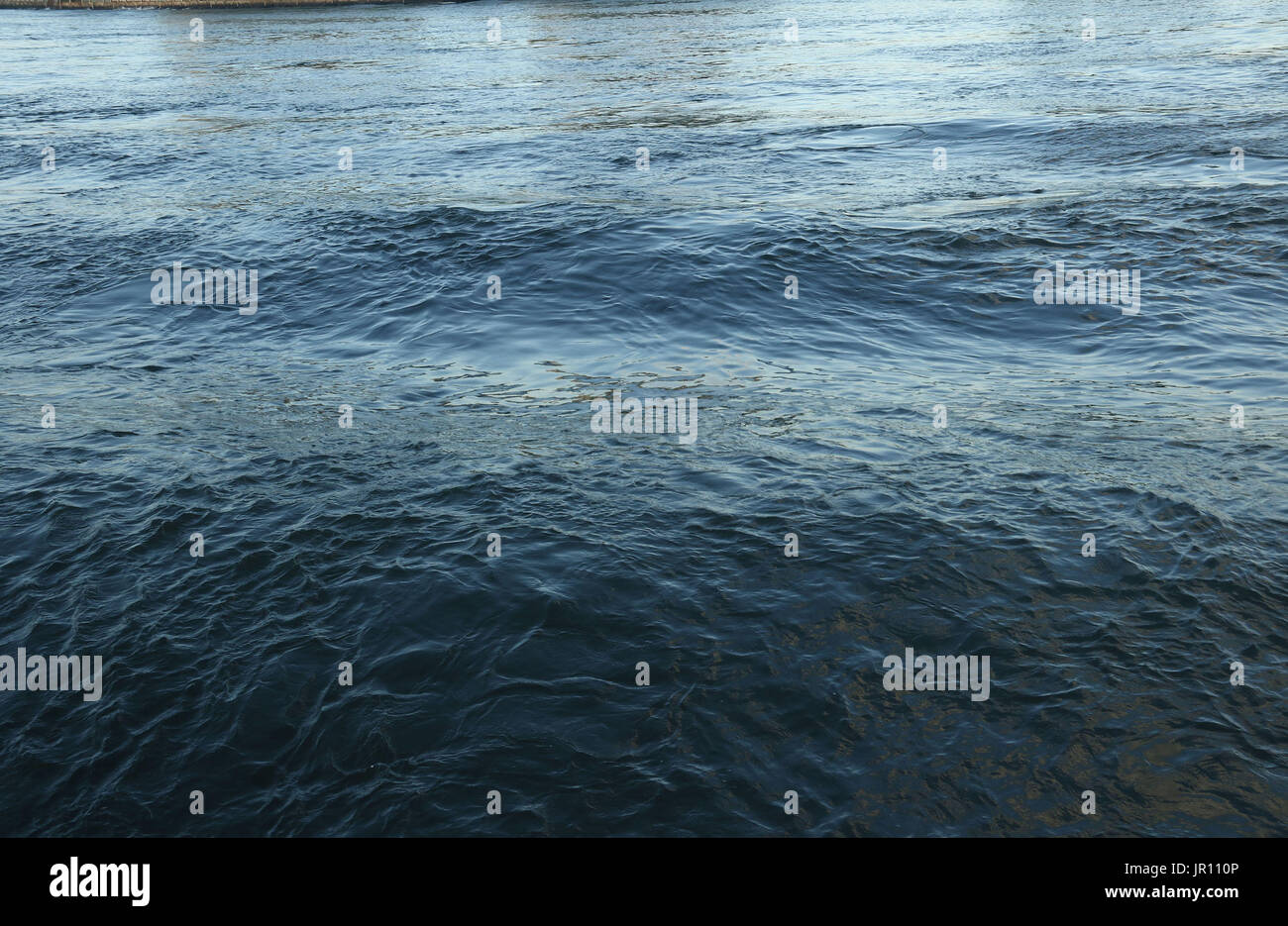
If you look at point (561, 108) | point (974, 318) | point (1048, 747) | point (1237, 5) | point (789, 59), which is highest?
point (1237, 5)

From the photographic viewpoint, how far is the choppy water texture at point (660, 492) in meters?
8.80

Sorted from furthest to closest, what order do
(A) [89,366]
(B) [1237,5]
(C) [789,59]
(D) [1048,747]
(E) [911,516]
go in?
(B) [1237,5], (C) [789,59], (A) [89,366], (E) [911,516], (D) [1048,747]

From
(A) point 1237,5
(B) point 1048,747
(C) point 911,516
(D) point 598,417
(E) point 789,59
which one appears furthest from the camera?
Answer: (A) point 1237,5

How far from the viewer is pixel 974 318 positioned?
18.5 meters

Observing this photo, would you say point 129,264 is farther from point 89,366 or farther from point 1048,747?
point 1048,747

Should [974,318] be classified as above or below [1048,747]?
above

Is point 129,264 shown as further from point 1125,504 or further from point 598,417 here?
point 1125,504

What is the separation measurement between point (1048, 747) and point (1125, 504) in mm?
4236

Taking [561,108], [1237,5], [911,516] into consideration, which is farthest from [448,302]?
[1237,5]

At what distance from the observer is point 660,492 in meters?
12.8

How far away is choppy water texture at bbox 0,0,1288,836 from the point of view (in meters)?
8.80

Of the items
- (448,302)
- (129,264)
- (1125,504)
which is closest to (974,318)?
(1125,504)
